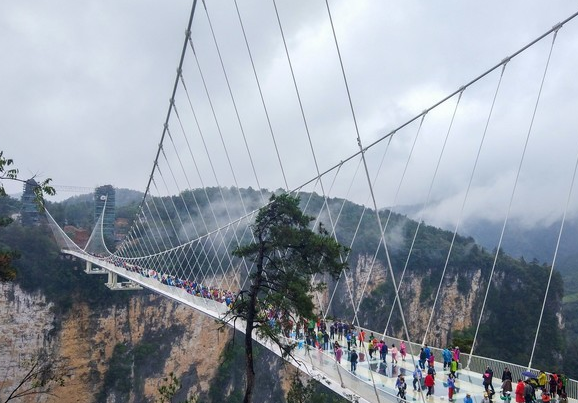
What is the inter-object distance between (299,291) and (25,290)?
3407 cm

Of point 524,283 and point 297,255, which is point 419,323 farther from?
point 297,255

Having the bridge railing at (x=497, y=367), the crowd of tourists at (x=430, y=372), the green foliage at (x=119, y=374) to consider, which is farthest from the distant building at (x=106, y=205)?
the bridge railing at (x=497, y=367)

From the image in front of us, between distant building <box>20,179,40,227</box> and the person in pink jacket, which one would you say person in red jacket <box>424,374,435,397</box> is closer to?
the person in pink jacket

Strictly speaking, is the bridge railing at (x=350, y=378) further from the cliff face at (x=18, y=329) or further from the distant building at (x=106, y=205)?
the distant building at (x=106, y=205)

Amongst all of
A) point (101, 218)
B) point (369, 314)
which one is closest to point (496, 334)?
point (369, 314)

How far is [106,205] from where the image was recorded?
203 feet

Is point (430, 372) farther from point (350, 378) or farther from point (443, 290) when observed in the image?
point (443, 290)

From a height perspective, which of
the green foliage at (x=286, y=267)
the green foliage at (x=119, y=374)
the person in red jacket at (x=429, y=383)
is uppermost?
the green foliage at (x=286, y=267)

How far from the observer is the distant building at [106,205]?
61.5m

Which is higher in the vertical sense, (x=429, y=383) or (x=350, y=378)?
(x=429, y=383)

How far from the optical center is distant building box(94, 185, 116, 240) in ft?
202

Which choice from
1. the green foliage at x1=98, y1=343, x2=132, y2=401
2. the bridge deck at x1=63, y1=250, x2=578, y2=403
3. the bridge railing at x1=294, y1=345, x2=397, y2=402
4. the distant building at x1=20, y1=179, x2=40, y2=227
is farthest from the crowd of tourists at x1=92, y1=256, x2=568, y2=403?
the distant building at x1=20, y1=179, x2=40, y2=227

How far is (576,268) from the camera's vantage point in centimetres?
9019

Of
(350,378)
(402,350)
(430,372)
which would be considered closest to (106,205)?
(402,350)
